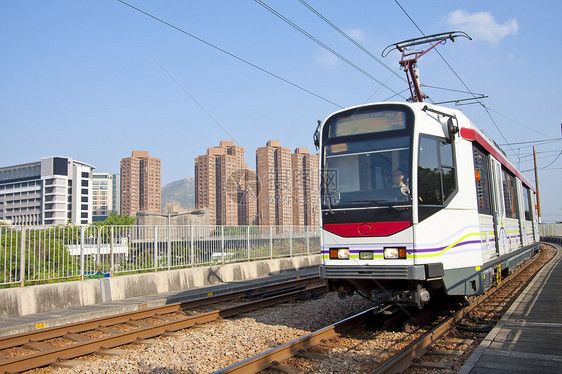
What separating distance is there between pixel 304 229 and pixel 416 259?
16094 mm

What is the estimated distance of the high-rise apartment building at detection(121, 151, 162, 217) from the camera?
12788 cm

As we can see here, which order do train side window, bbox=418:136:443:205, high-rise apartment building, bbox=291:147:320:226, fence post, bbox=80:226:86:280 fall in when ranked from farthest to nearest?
high-rise apartment building, bbox=291:147:320:226 < fence post, bbox=80:226:86:280 < train side window, bbox=418:136:443:205

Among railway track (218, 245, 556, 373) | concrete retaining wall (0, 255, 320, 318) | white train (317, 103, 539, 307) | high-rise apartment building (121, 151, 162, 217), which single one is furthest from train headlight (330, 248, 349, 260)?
high-rise apartment building (121, 151, 162, 217)

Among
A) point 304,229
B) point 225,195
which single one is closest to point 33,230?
point 304,229

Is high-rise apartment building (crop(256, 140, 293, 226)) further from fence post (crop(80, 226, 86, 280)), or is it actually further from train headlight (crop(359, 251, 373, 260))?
train headlight (crop(359, 251, 373, 260))

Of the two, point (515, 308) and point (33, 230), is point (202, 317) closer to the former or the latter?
point (33, 230)

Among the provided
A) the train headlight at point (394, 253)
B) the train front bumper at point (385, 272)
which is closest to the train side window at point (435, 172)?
the train headlight at point (394, 253)

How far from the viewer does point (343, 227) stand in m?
7.75

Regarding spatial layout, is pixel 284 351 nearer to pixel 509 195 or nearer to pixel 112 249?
pixel 509 195

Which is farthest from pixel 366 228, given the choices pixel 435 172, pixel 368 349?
pixel 368 349

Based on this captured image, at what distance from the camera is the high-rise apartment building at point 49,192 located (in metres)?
144

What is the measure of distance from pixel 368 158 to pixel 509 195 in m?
5.98

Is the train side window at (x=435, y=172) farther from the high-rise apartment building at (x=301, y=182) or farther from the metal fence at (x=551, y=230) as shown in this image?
the metal fence at (x=551, y=230)

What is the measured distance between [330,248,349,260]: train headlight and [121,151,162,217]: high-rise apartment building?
394 ft
